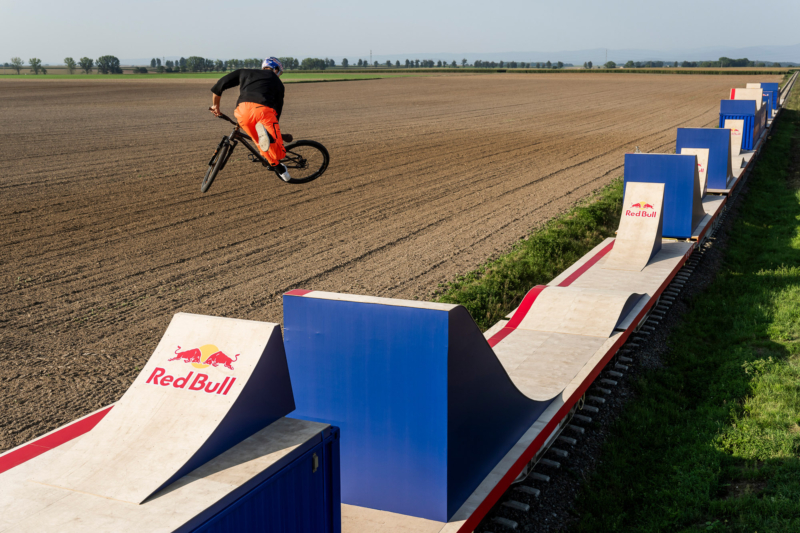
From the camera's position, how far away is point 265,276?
1072cm

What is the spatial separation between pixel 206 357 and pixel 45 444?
2092 mm

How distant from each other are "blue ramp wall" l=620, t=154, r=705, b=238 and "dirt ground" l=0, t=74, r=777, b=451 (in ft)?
8.41

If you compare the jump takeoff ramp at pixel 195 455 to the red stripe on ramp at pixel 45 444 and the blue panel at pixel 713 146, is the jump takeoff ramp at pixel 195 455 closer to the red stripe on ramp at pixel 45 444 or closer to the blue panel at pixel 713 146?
the red stripe on ramp at pixel 45 444

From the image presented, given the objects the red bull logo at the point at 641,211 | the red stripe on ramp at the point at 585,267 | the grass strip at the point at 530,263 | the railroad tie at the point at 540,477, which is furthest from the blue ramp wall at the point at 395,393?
the red bull logo at the point at 641,211

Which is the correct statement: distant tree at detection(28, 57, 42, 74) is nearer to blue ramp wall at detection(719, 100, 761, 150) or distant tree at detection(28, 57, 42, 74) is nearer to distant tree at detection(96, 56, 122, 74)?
distant tree at detection(96, 56, 122, 74)

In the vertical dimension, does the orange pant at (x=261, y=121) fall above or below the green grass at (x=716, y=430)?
above

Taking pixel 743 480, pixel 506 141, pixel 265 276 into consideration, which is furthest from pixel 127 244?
pixel 506 141

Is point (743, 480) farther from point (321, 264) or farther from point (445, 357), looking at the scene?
point (321, 264)

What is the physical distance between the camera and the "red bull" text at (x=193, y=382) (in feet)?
11.0

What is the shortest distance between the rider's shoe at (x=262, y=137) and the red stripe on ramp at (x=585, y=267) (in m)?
4.50

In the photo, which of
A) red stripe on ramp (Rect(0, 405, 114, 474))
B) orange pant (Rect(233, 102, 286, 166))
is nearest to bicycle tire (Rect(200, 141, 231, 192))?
orange pant (Rect(233, 102, 286, 166))

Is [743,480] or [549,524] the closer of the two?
[549,524]

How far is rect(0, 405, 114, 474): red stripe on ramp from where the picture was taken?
14.6 feet

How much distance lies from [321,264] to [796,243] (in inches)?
331
